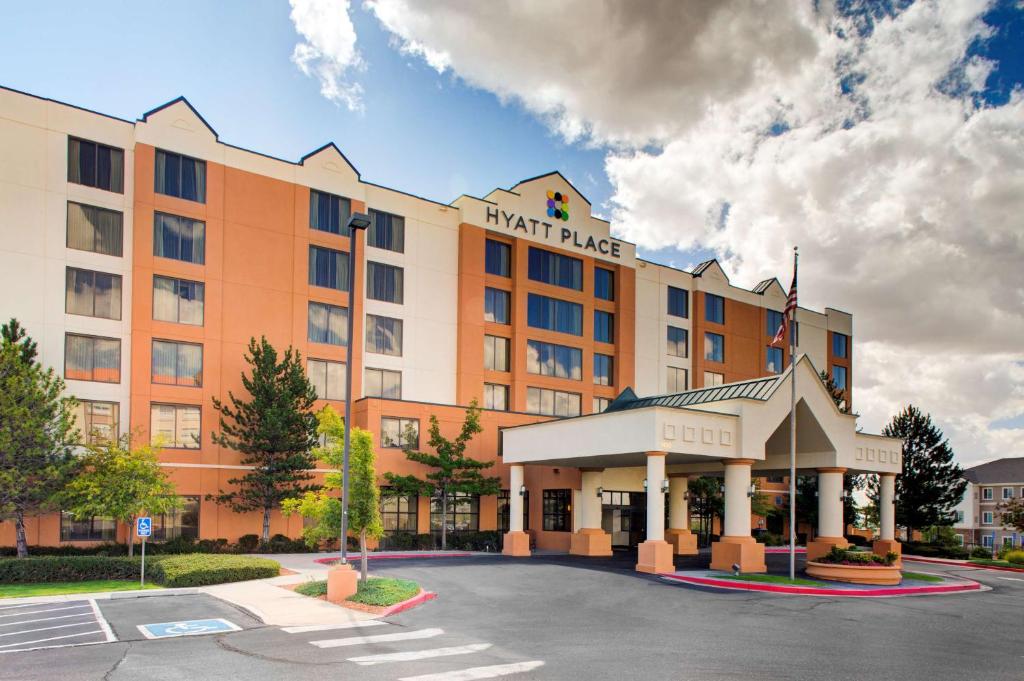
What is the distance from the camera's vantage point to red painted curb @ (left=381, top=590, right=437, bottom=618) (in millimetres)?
20562

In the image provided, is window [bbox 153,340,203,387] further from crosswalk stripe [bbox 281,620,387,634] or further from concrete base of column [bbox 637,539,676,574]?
crosswalk stripe [bbox 281,620,387,634]

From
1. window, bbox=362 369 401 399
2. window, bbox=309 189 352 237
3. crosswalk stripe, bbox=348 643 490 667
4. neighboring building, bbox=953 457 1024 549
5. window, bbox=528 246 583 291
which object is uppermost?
window, bbox=309 189 352 237

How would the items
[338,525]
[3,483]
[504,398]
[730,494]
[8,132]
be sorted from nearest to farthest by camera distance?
[338,525] → [3,483] → [730,494] → [8,132] → [504,398]

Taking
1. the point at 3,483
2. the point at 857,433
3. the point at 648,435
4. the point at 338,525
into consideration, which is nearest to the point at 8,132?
the point at 3,483

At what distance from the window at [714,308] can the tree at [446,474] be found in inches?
1104

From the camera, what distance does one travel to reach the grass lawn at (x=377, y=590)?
21422mm

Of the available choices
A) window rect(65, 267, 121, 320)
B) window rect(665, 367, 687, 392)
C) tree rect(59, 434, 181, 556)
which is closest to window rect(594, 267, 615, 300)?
window rect(665, 367, 687, 392)

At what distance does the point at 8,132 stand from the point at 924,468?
6027 cm

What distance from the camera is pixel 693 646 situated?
643 inches

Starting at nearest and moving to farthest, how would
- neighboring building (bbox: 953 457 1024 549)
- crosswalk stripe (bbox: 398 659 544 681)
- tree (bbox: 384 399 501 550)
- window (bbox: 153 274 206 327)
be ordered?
crosswalk stripe (bbox: 398 659 544 681)
window (bbox: 153 274 206 327)
tree (bbox: 384 399 501 550)
neighboring building (bbox: 953 457 1024 549)

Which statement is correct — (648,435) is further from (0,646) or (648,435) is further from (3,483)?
(3,483)

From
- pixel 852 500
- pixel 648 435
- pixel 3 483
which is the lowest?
pixel 852 500

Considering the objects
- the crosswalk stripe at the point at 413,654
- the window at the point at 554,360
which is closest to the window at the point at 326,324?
the window at the point at 554,360

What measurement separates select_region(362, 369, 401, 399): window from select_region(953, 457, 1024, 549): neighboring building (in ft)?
260
